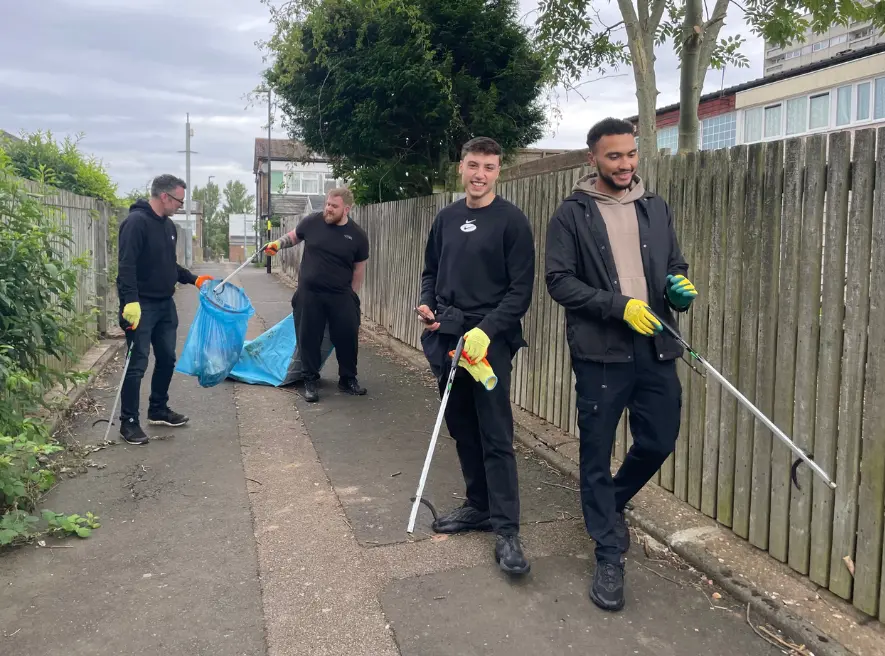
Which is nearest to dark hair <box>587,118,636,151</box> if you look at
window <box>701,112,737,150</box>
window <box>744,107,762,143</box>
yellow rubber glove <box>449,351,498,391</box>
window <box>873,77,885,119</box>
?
yellow rubber glove <box>449,351,498,391</box>

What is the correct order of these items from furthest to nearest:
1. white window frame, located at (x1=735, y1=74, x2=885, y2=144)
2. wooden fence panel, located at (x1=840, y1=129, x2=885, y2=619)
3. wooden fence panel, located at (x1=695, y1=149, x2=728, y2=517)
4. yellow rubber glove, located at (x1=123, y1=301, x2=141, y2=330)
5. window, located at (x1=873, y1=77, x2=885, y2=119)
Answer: white window frame, located at (x1=735, y1=74, x2=885, y2=144) < window, located at (x1=873, y1=77, x2=885, y2=119) < yellow rubber glove, located at (x1=123, y1=301, x2=141, y2=330) < wooden fence panel, located at (x1=695, y1=149, x2=728, y2=517) < wooden fence panel, located at (x1=840, y1=129, x2=885, y2=619)

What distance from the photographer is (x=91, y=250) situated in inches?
355

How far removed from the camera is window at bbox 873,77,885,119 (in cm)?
1659

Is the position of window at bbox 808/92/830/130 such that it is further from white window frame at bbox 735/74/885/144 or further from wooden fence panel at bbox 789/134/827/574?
wooden fence panel at bbox 789/134/827/574

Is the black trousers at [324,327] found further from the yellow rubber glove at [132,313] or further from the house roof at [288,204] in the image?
the house roof at [288,204]

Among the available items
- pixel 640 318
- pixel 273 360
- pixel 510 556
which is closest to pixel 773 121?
pixel 273 360

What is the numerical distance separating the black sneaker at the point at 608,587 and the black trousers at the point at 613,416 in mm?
44

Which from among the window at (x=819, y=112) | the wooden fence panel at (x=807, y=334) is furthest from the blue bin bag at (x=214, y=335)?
the window at (x=819, y=112)

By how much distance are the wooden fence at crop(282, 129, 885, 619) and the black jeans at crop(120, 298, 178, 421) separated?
3902mm

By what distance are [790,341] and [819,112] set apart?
17.5 metres

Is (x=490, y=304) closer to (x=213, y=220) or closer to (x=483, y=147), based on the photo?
(x=483, y=147)

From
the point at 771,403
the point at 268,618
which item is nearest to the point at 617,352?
the point at 771,403

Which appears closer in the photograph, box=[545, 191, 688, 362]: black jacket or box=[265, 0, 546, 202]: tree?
box=[545, 191, 688, 362]: black jacket

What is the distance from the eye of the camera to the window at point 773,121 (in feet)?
64.1
